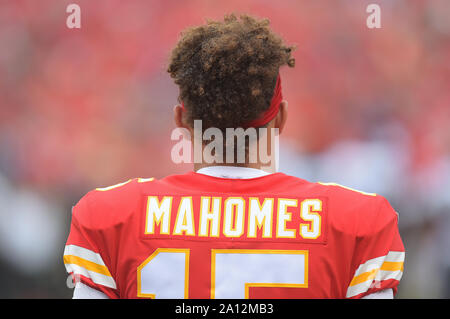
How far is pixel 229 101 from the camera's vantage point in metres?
1.14

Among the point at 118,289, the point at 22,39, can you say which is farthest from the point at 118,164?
the point at 118,289

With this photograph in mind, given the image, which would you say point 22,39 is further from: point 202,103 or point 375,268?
point 375,268

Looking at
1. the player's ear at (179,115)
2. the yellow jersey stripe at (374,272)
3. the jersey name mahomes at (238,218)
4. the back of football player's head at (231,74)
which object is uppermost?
the back of football player's head at (231,74)

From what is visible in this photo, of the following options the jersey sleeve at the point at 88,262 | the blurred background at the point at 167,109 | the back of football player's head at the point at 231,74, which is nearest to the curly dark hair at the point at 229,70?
the back of football player's head at the point at 231,74

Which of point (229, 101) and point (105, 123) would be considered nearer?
point (229, 101)

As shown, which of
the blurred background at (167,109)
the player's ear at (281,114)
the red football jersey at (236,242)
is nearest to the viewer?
the red football jersey at (236,242)

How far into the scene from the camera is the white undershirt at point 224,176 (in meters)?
1.14

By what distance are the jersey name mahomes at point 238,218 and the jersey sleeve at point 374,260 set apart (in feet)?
0.31

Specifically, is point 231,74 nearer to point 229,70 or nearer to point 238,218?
point 229,70

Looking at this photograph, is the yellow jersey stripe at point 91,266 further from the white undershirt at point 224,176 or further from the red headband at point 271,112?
the red headband at point 271,112

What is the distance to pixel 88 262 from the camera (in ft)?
3.82
